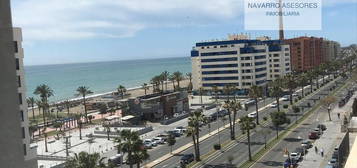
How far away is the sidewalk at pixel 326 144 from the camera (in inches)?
1685

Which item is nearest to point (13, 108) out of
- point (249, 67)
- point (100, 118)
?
point (100, 118)

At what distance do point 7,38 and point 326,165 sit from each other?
3696 cm

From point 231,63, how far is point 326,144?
69641 mm

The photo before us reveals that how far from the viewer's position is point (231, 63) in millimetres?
118562

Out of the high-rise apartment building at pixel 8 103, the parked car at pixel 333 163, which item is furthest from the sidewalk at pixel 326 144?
the high-rise apartment building at pixel 8 103

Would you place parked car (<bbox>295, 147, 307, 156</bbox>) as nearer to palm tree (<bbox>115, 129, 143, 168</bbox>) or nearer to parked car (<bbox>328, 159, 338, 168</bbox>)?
parked car (<bbox>328, 159, 338, 168</bbox>)

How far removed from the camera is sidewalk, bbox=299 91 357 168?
42.8 meters

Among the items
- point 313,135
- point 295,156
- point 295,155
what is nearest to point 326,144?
point 313,135

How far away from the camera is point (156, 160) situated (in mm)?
49156

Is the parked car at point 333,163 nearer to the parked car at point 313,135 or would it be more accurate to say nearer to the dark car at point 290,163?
the dark car at point 290,163

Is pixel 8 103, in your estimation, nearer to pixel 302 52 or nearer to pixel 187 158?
pixel 187 158

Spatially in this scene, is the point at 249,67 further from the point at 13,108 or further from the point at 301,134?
the point at 13,108

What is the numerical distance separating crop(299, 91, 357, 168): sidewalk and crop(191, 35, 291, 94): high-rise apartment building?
4817 cm

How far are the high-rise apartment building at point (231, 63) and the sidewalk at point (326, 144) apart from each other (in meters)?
48.2
